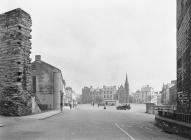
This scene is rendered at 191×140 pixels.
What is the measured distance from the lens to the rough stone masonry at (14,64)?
29266mm

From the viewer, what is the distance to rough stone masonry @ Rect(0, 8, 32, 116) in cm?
2927

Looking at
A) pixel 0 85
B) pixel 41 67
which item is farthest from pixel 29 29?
pixel 41 67

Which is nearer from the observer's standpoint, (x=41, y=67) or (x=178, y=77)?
(x=178, y=77)

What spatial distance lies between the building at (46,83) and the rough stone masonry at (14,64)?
3147 cm

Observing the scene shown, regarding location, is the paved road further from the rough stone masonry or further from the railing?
the rough stone masonry

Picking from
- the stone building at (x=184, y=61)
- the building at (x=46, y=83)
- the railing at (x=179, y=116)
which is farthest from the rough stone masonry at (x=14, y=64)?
the building at (x=46, y=83)

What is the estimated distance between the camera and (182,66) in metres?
22.4

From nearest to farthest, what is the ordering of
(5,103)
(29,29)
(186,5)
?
1. (186,5)
2. (5,103)
3. (29,29)

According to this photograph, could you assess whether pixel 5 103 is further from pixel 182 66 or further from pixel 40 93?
pixel 40 93

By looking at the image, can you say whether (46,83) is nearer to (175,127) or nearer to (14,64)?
(14,64)

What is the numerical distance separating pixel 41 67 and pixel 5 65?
33.0 metres

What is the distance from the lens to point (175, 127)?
17500 mm

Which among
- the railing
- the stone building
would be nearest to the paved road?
the railing

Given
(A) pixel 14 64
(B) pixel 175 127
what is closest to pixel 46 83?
(A) pixel 14 64
